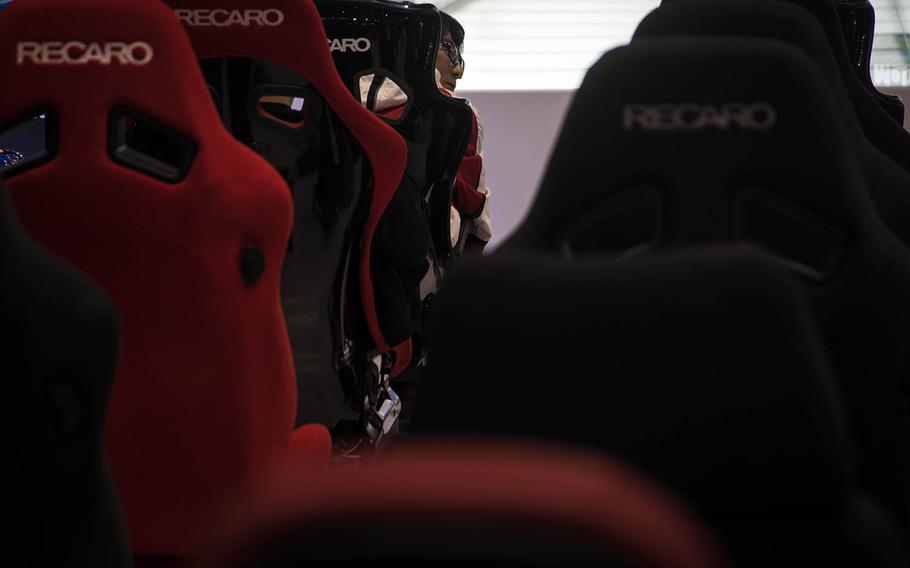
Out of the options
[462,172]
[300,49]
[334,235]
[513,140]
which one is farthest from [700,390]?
[513,140]

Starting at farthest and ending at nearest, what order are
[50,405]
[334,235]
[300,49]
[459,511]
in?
[334,235], [300,49], [50,405], [459,511]

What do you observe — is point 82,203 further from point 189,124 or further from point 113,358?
point 113,358

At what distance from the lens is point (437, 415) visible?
2.61 feet

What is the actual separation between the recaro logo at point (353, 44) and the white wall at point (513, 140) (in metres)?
5.09

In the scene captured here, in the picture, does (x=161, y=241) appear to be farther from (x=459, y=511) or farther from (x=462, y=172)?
(x=462, y=172)

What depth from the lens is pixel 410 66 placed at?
232cm

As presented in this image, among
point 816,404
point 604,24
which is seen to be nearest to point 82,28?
point 816,404

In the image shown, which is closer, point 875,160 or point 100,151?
point 100,151

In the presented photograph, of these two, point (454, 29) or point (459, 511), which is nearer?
point (459, 511)

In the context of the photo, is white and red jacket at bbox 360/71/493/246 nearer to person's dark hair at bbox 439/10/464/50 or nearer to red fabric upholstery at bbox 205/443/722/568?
person's dark hair at bbox 439/10/464/50

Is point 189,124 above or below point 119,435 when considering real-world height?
above

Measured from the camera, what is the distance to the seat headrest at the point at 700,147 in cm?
105

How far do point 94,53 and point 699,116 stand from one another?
0.64 metres

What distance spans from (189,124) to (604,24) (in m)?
6.57
